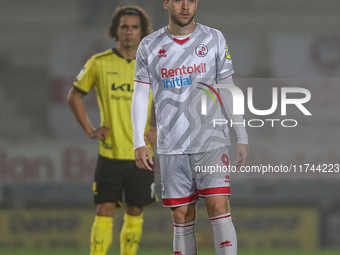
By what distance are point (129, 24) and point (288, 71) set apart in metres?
2.61

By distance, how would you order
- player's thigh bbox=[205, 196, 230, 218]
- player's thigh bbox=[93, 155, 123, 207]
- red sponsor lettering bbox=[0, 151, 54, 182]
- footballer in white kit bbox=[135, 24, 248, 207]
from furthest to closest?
red sponsor lettering bbox=[0, 151, 54, 182], player's thigh bbox=[93, 155, 123, 207], footballer in white kit bbox=[135, 24, 248, 207], player's thigh bbox=[205, 196, 230, 218]

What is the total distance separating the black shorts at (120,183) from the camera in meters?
4.00

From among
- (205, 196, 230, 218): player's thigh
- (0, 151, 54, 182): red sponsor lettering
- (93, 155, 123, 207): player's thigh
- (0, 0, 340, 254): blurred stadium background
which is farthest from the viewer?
(0, 151, 54, 182): red sponsor lettering

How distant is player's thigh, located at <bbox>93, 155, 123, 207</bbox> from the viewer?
3988 millimetres

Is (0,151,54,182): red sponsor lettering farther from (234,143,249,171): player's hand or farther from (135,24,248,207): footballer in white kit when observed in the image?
(234,143,249,171): player's hand

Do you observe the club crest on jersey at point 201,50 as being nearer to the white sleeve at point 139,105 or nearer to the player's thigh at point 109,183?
the white sleeve at point 139,105

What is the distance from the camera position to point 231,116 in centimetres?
300

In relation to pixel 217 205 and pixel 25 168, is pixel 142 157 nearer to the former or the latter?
pixel 217 205

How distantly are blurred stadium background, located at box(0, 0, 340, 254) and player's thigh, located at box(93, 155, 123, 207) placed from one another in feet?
5.79

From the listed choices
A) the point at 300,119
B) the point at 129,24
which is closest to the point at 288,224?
the point at 300,119

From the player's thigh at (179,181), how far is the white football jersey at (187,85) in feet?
0.17

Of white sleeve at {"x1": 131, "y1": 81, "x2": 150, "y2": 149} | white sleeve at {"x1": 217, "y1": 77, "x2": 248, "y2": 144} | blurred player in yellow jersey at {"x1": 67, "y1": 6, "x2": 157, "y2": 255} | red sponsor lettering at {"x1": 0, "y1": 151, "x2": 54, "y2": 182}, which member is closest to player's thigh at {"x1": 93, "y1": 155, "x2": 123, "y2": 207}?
blurred player in yellow jersey at {"x1": 67, "y1": 6, "x2": 157, "y2": 255}

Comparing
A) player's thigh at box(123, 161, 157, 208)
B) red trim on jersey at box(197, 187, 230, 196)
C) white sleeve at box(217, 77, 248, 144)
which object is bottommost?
player's thigh at box(123, 161, 157, 208)

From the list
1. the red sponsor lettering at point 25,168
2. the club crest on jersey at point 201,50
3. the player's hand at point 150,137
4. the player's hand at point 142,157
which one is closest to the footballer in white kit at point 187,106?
the club crest on jersey at point 201,50
